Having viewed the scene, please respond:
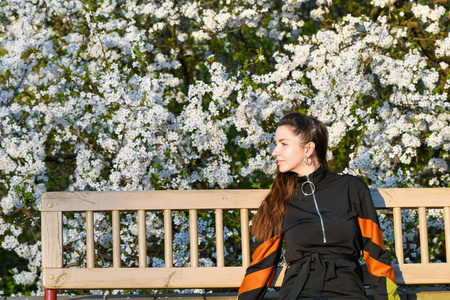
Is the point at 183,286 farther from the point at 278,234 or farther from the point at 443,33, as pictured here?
the point at 443,33

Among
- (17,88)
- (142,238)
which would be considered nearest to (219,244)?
(142,238)

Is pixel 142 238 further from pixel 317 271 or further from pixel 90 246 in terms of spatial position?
pixel 317 271

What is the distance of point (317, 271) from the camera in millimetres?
2961

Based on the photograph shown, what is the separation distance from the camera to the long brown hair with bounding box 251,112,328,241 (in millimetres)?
3188

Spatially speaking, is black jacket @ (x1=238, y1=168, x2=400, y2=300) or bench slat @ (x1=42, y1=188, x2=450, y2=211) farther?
bench slat @ (x1=42, y1=188, x2=450, y2=211)

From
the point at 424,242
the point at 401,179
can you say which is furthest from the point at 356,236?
the point at 401,179

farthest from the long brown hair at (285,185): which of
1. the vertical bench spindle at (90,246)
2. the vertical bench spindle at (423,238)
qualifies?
the vertical bench spindle at (90,246)

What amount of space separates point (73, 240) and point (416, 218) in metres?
2.65

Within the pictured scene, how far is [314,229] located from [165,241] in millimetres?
938

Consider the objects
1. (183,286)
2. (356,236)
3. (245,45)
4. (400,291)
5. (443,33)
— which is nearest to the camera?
(356,236)

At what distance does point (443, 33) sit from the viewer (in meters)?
5.42

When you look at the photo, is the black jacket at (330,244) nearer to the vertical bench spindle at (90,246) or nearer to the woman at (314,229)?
the woman at (314,229)

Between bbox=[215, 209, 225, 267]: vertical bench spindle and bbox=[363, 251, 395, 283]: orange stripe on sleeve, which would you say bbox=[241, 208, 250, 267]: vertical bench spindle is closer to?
bbox=[215, 209, 225, 267]: vertical bench spindle

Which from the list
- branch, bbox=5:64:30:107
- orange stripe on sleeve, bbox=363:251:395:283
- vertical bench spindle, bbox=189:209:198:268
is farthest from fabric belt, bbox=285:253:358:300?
branch, bbox=5:64:30:107
